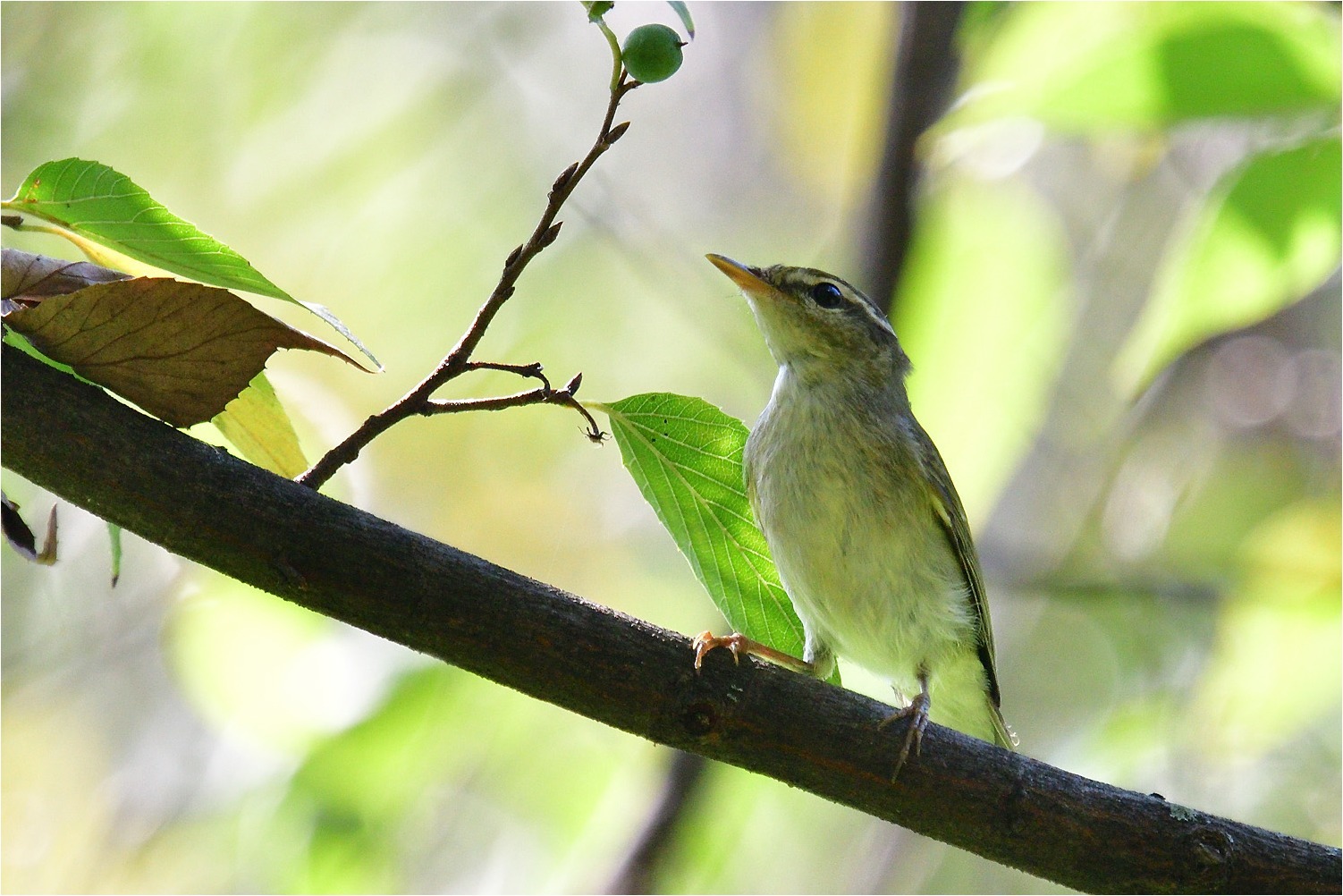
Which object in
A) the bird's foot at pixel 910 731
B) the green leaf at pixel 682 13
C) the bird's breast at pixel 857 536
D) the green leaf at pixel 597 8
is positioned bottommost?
the bird's foot at pixel 910 731

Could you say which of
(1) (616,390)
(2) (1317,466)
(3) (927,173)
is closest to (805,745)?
(3) (927,173)

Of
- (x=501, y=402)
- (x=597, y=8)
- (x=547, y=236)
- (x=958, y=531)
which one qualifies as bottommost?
(x=501, y=402)

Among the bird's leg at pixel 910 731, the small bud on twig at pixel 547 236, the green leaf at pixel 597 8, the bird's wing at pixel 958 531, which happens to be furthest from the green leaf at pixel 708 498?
the bird's wing at pixel 958 531

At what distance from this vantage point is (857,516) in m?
3.98

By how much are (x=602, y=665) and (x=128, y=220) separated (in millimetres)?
1203

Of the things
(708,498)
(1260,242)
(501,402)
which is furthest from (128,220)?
(1260,242)

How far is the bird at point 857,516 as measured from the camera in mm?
3996

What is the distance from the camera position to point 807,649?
4.40m

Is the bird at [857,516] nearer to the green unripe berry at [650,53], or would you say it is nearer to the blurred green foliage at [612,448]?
the blurred green foliage at [612,448]

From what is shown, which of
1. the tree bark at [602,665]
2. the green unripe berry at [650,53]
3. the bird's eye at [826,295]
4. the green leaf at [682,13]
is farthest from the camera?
the bird's eye at [826,295]

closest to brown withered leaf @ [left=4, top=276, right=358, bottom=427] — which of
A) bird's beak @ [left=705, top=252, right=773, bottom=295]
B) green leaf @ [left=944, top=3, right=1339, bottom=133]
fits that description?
green leaf @ [left=944, top=3, right=1339, bottom=133]

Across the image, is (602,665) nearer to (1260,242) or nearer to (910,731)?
(910,731)

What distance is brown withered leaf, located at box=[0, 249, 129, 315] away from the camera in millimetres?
2041

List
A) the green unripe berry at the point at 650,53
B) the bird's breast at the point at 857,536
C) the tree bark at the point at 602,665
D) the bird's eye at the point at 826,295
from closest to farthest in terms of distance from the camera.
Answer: the green unripe berry at the point at 650,53 → the tree bark at the point at 602,665 → the bird's breast at the point at 857,536 → the bird's eye at the point at 826,295
